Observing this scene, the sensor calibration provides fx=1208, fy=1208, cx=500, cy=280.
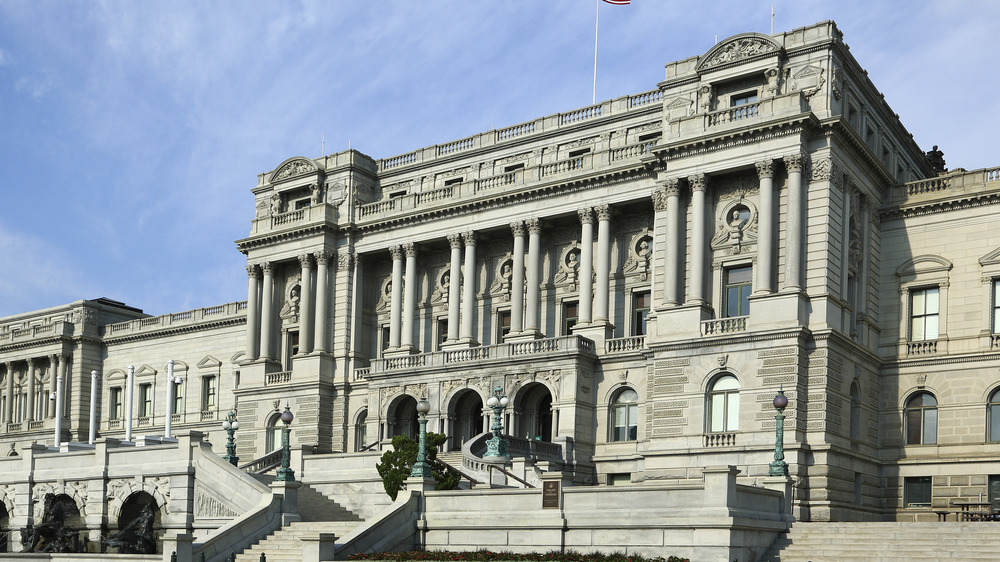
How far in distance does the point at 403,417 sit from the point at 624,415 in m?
12.1

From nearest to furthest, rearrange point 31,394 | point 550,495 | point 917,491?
1. point 550,495
2. point 917,491
3. point 31,394

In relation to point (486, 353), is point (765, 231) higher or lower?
higher

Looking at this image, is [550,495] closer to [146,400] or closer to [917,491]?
[917,491]

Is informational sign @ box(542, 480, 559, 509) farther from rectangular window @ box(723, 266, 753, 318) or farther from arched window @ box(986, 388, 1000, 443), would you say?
arched window @ box(986, 388, 1000, 443)

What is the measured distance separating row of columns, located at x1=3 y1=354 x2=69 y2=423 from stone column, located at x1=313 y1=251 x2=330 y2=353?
29.9m

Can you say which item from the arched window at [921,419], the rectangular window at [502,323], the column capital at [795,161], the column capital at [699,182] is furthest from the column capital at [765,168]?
the rectangular window at [502,323]

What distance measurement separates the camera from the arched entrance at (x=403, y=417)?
59469mm

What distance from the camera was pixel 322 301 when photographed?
65188 millimetres

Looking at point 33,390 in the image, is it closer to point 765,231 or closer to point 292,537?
point 292,537

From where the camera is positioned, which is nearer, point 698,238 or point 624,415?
point 698,238

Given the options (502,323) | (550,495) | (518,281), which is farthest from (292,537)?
(502,323)

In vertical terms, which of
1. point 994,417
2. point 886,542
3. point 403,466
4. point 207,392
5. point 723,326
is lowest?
point 886,542

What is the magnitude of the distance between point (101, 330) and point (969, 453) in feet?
202

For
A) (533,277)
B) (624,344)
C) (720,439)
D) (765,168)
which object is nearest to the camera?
(720,439)
